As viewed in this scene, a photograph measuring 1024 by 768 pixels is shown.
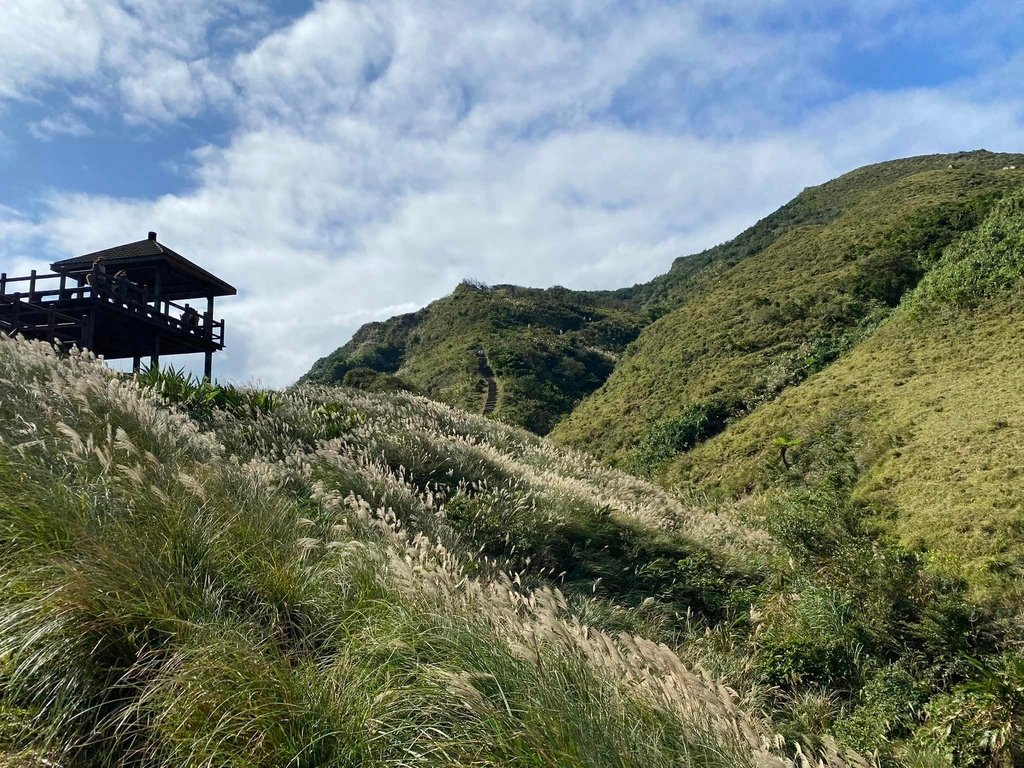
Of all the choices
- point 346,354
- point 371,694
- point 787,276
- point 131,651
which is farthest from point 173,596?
point 346,354

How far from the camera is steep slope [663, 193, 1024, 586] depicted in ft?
37.6

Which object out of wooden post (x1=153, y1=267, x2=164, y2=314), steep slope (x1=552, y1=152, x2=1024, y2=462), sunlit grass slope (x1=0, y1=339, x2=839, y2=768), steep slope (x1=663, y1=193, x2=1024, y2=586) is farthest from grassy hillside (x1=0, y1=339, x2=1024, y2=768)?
steep slope (x1=552, y1=152, x2=1024, y2=462)

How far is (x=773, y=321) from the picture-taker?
3309 cm

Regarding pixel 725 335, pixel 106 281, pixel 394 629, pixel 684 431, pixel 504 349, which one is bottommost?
pixel 684 431

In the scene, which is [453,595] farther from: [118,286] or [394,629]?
[118,286]

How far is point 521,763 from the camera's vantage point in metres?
2.12

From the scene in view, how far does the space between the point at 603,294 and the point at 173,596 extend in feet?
331

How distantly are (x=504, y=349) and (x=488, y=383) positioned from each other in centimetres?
756

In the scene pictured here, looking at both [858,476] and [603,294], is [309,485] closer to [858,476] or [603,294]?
[858,476]

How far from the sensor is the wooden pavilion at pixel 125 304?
53.0ft

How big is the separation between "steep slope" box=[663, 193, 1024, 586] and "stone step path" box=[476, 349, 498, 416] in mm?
21321

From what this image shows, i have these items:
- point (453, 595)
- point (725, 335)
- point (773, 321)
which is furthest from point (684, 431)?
point (453, 595)

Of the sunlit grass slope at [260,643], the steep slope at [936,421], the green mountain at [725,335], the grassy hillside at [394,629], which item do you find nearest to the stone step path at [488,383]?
the green mountain at [725,335]

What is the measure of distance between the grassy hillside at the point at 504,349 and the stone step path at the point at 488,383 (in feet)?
1.17
